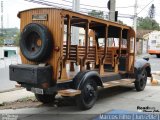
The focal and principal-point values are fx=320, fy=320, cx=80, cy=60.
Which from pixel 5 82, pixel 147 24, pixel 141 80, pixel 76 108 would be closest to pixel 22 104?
pixel 76 108

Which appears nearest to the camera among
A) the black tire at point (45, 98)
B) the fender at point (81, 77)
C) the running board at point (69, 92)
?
the running board at point (69, 92)

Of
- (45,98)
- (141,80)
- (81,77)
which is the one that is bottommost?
(45,98)

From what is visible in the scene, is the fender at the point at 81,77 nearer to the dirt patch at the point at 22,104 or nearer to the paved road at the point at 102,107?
the paved road at the point at 102,107

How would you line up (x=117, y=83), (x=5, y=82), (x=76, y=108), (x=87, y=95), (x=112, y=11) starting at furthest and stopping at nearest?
1. (x=112, y=11)
2. (x=5, y=82)
3. (x=117, y=83)
4. (x=76, y=108)
5. (x=87, y=95)

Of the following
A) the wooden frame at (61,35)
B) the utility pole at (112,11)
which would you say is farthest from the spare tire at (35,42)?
the utility pole at (112,11)

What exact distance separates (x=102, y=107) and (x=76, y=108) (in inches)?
29.3

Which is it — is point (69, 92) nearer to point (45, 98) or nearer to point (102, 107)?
point (102, 107)

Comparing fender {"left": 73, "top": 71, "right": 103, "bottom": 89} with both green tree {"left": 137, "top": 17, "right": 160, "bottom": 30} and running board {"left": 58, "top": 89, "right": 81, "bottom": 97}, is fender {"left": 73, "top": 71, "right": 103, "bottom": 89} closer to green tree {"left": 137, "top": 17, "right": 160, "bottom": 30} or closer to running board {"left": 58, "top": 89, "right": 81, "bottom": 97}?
running board {"left": 58, "top": 89, "right": 81, "bottom": 97}

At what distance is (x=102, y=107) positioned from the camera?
354 inches

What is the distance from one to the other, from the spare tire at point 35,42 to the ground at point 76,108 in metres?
1.44

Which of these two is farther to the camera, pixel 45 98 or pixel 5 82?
pixel 5 82

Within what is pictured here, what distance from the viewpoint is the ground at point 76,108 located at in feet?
26.6

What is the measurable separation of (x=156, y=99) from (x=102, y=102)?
188cm

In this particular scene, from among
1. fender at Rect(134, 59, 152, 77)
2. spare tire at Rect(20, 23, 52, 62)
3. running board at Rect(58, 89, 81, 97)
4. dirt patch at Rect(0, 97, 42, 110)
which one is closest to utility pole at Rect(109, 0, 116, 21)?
fender at Rect(134, 59, 152, 77)
